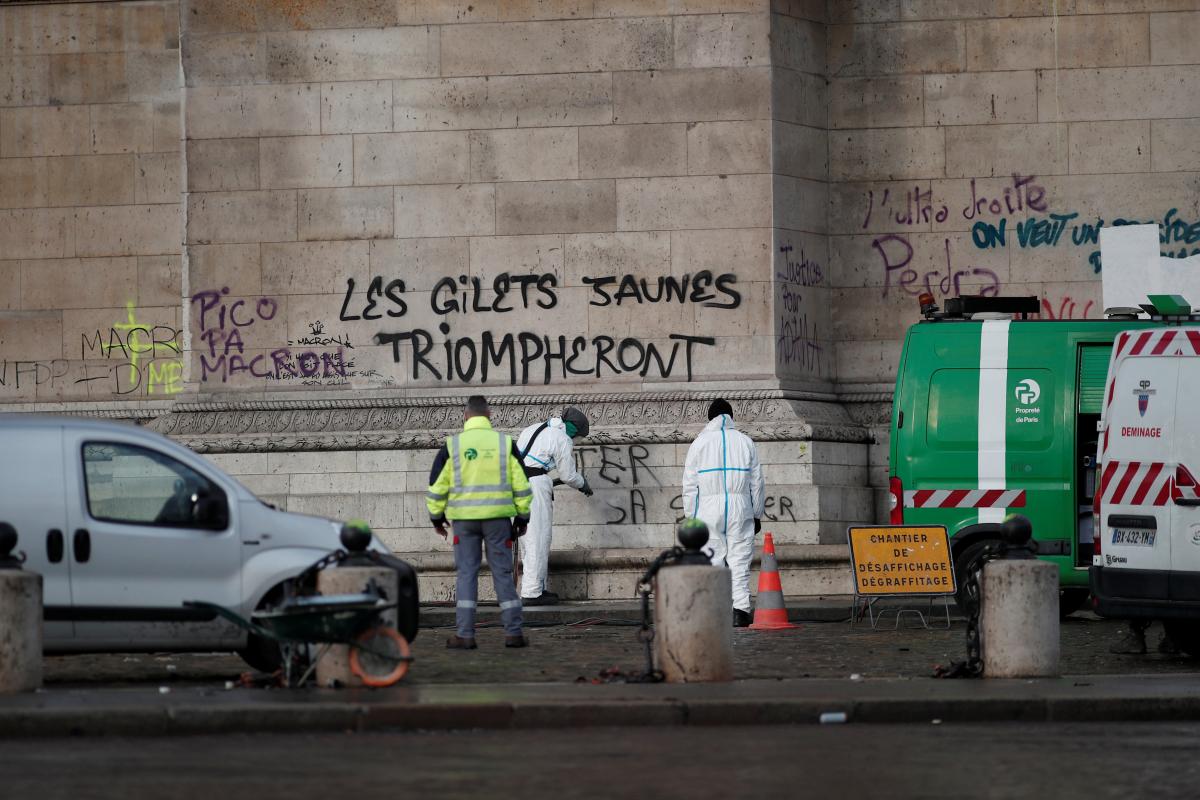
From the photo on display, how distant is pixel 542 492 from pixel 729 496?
6.84ft

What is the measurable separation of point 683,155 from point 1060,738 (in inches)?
426

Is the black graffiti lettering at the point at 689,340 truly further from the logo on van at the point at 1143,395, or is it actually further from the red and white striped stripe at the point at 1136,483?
the logo on van at the point at 1143,395

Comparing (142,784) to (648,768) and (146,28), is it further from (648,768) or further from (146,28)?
(146,28)

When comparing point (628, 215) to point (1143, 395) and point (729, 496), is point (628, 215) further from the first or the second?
point (1143, 395)

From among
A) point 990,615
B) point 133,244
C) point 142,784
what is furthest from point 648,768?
point 133,244

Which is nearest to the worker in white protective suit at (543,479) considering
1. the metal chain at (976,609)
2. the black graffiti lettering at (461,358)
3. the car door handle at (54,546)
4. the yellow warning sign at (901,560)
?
the black graffiti lettering at (461,358)

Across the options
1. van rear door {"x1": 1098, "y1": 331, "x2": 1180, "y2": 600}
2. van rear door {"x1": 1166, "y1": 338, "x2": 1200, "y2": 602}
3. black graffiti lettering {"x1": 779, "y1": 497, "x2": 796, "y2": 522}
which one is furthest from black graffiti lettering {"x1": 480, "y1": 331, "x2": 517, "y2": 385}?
van rear door {"x1": 1166, "y1": 338, "x2": 1200, "y2": 602}

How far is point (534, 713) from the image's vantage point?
36.3 ft

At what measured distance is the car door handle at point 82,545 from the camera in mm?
12719

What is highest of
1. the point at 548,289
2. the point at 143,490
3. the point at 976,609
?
the point at 548,289

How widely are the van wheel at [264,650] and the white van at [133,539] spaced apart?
15 mm

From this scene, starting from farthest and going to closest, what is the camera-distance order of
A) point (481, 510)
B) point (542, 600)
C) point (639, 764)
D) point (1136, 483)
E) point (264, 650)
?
point (542, 600) < point (481, 510) < point (1136, 483) < point (264, 650) < point (639, 764)

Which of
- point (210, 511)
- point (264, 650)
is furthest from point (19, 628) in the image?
point (264, 650)

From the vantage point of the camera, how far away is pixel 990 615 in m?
12.9
